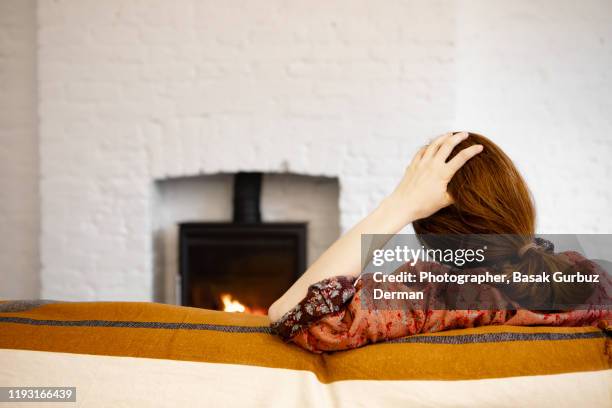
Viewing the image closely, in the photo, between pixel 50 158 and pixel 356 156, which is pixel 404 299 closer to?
pixel 356 156

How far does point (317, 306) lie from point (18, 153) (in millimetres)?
2788

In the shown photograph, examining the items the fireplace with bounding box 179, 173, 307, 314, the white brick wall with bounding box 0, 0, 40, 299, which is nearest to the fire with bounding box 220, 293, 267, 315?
the fireplace with bounding box 179, 173, 307, 314

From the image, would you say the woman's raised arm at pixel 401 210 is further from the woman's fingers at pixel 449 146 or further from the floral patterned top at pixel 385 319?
the floral patterned top at pixel 385 319

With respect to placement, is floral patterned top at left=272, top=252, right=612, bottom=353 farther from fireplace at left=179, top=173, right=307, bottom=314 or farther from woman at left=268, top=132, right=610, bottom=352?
fireplace at left=179, top=173, right=307, bottom=314

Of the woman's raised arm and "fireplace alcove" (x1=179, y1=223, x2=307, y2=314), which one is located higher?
the woman's raised arm

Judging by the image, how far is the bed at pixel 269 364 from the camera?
626 millimetres

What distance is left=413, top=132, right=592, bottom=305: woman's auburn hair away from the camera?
754 millimetres

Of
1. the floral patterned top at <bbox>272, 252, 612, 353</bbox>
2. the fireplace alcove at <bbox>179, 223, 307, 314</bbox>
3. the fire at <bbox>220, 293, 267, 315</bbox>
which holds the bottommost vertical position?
the fire at <bbox>220, 293, 267, 315</bbox>

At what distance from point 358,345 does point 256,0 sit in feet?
7.44

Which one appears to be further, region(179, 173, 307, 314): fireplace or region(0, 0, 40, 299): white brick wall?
region(0, 0, 40, 299): white brick wall

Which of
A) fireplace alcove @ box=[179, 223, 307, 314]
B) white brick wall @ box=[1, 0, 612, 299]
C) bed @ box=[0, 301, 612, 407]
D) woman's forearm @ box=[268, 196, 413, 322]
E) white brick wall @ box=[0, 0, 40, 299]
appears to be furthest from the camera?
white brick wall @ box=[0, 0, 40, 299]

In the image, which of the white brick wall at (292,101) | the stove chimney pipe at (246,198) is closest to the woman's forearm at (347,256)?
the white brick wall at (292,101)

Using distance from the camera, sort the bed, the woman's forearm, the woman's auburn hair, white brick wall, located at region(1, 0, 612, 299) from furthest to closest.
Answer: white brick wall, located at region(1, 0, 612, 299) < the woman's forearm < the woman's auburn hair < the bed

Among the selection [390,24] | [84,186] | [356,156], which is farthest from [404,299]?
[84,186]
